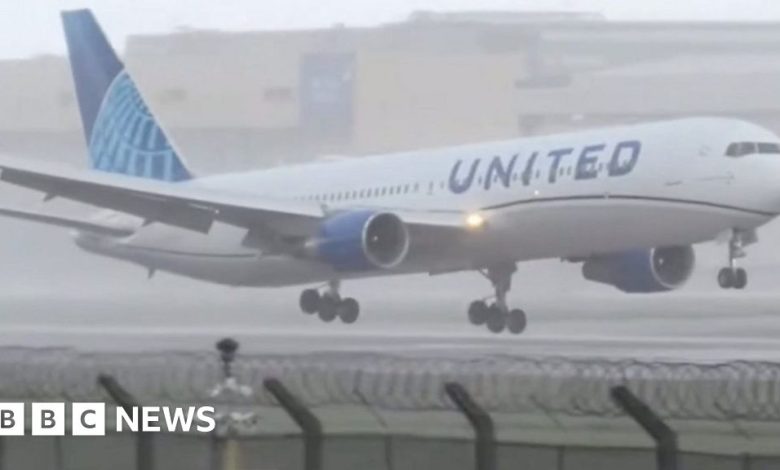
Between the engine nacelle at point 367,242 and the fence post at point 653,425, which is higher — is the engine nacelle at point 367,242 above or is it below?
above

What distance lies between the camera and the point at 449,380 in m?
12.2

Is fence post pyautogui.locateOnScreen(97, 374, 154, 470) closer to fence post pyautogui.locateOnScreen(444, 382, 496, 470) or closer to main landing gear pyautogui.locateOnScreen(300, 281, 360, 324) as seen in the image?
fence post pyautogui.locateOnScreen(444, 382, 496, 470)

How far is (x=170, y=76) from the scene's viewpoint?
4878 cm

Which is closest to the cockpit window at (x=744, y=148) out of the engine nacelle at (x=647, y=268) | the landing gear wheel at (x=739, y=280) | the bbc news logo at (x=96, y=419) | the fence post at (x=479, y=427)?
the landing gear wheel at (x=739, y=280)

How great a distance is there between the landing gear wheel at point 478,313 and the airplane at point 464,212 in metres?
0.02

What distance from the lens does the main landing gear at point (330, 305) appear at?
30.3 meters

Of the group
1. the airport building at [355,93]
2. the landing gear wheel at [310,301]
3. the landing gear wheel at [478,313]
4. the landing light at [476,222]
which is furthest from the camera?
the airport building at [355,93]

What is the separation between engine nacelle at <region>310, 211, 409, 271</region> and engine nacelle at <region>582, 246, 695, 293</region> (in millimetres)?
2676

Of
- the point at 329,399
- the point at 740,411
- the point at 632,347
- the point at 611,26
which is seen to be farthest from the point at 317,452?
the point at 611,26

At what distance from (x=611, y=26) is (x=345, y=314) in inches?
1306

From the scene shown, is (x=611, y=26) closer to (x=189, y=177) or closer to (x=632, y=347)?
(x=189, y=177)

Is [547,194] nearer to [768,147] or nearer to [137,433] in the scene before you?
[768,147]

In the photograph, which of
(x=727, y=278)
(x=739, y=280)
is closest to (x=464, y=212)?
(x=727, y=278)

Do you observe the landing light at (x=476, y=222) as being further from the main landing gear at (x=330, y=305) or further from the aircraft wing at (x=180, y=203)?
the main landing gear at (x=330, y=305)
